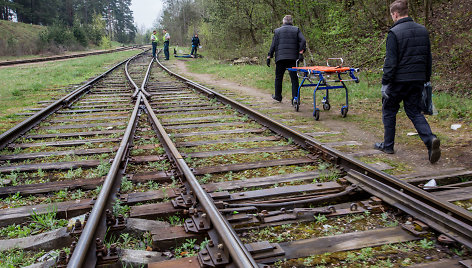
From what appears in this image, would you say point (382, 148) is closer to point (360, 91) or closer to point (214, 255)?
point (214, 255)

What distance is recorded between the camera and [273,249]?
258 centimetres

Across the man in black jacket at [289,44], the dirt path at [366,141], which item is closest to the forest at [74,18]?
the man in black jacket at [289,44]

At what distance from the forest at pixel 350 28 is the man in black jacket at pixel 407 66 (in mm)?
4460

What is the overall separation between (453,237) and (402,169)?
1.84m

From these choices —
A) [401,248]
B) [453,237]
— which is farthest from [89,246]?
[453,237]

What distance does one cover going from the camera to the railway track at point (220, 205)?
2.51 m

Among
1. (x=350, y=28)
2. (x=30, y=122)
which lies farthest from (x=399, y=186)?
(x=350, y=28)

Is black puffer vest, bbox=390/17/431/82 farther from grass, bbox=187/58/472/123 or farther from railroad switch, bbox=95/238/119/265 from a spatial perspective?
railroad switch, bbox=95/238/119/265

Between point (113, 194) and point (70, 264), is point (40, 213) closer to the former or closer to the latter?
point (113, 194)

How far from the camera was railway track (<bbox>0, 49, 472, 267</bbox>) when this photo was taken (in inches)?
98.8

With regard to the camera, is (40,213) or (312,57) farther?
(312,57)

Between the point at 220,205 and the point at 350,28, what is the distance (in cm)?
1295

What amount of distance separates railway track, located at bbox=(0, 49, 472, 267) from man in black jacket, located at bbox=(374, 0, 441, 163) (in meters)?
1.31

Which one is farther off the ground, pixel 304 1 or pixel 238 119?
pixel 304 1
